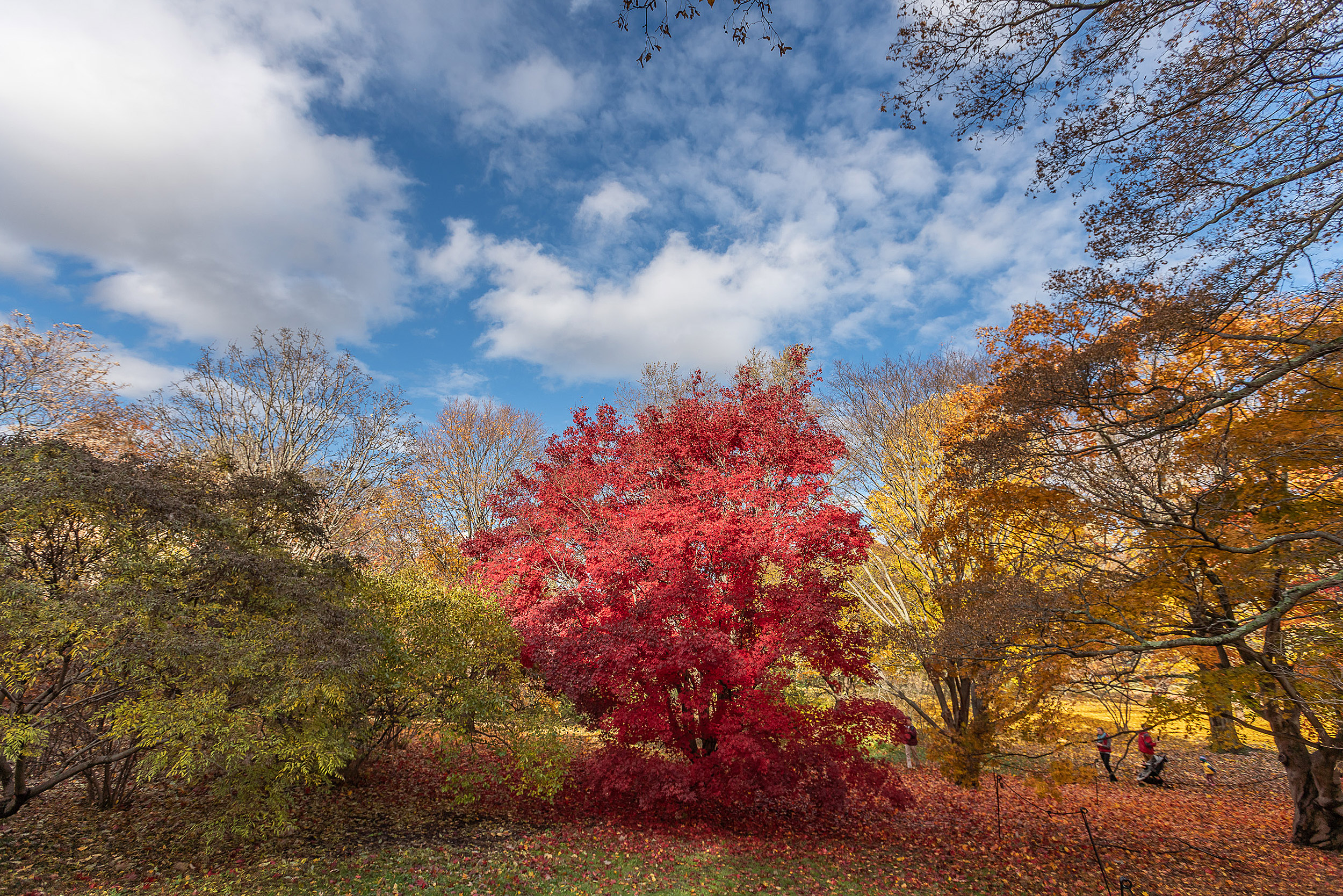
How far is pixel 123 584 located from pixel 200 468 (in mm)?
2396

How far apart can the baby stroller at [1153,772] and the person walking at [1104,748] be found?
593mm

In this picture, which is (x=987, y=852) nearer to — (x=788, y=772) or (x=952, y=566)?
(x=788, y=772)

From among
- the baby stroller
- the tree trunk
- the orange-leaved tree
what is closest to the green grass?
the orange-leaved tree

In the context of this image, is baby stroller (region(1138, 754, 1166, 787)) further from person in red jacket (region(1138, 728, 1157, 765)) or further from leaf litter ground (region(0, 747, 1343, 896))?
leaf litter ground (region(0, 747, 1343, 896))

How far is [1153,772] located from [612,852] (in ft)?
45.7

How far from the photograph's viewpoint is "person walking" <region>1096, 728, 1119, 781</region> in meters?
9.00

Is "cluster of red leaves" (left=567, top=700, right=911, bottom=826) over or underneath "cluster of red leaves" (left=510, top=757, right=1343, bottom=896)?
over

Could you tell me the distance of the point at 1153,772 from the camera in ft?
43.7

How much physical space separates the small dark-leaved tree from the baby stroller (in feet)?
30.6

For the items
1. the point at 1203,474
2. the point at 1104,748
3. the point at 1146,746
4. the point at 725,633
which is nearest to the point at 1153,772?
the point at 1146,746

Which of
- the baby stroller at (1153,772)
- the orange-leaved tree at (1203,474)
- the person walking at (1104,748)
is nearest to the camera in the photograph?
the orange-leaved tree at (1203,474)

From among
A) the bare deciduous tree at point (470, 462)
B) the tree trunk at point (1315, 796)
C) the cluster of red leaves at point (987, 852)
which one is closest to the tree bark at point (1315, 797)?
the tree trunk at point (1315, 796)

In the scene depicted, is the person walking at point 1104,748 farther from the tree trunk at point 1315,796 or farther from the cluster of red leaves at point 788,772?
the cluster of red leaves at point 788,772

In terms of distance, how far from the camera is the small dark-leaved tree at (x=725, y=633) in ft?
27.1
